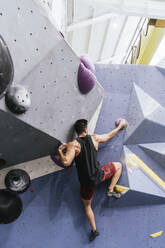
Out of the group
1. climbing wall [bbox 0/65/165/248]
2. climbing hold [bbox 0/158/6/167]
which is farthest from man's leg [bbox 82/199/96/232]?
climbing hold [bbox 0/158/6/167]

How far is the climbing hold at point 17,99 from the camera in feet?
4.34

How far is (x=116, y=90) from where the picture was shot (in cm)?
272

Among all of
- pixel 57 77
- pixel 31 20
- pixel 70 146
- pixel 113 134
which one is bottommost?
pixel 113 134

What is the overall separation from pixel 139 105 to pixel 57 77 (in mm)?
1240

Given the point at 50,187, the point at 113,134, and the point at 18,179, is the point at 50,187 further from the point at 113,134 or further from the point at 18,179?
the point at 113,134

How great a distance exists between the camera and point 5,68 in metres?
1.25

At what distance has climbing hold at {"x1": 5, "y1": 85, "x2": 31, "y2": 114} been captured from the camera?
132 cm

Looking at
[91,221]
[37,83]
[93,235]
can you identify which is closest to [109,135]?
[91,221]

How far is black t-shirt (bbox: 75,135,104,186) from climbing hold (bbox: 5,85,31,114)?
2.53 ft

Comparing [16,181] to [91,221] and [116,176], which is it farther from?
[116,176]

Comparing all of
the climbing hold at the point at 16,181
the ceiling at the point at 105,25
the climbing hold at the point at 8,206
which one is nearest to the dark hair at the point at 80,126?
the climbing hold at the point at 16,181

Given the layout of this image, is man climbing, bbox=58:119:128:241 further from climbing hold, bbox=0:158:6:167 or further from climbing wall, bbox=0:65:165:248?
climbing hold, bbox=0:158:6:167

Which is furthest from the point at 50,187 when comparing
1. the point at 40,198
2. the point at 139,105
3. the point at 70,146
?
the point at 139,105

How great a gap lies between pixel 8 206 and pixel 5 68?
1120mm
